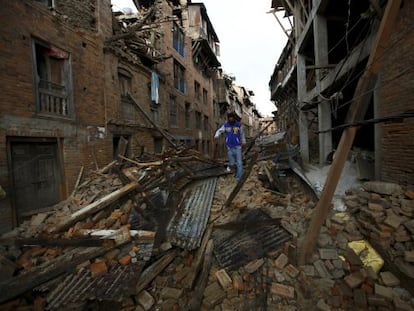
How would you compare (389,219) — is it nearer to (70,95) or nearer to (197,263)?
(197,263)

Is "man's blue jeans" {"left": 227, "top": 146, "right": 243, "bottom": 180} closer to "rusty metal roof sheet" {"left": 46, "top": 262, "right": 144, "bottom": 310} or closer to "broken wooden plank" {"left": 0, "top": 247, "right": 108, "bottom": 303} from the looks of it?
"rusty metal roof sheet" {"left": 46, "top": 262, "right": 144, "bottom": 310}

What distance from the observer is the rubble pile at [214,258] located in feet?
10.2

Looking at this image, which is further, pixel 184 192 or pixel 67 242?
pixel 184 192

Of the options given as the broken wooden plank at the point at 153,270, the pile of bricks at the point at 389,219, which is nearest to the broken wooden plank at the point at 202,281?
the broken wooden plank at the point at 153,270

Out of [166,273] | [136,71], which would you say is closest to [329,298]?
[166,273]

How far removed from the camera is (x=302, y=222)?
455 centimetres

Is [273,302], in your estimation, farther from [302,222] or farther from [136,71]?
[136,71]

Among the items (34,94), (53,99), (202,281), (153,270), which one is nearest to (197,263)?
(202,281)

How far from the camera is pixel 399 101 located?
423 cm

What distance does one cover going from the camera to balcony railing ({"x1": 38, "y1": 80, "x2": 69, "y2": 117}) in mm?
6654

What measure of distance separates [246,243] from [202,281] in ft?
3.92

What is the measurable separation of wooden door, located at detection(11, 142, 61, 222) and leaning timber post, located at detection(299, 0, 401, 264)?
24.8 ft

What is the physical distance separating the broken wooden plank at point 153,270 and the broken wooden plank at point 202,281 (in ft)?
2.35

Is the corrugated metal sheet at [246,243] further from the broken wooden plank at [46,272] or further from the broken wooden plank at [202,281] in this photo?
the broken wooden plank at [46,272]
